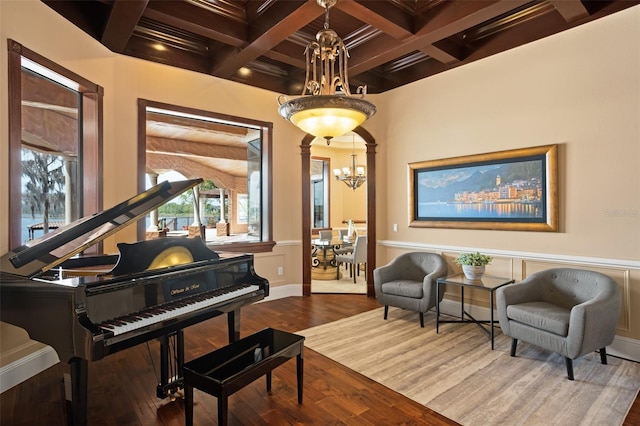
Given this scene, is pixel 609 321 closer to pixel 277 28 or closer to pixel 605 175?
pixel 605 175

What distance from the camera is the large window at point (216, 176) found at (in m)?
5.00

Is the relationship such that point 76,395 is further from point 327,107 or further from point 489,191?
point 489,191

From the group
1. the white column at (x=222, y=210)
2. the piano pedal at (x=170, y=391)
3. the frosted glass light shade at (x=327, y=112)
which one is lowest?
the piano pedal at (x=170, y=391)

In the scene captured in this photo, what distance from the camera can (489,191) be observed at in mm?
4238

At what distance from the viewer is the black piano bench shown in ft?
6.35

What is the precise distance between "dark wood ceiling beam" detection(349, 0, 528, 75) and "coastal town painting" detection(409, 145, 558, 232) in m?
1.46

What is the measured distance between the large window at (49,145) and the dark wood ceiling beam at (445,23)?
126 inches

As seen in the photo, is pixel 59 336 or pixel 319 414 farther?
pixel 319 414

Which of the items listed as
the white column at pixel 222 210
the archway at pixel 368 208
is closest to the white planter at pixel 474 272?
the archway at pixel 368 208

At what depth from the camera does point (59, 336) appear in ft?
6.23

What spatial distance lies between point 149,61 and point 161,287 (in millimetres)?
3189

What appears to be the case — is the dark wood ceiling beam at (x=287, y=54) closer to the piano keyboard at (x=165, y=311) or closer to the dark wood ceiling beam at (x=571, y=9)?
the dark wood ceiling beam at (x=571, y=9)

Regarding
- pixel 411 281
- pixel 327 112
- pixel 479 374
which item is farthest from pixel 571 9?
pixel 479 374

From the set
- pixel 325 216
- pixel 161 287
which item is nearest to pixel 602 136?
pixel 161 287
